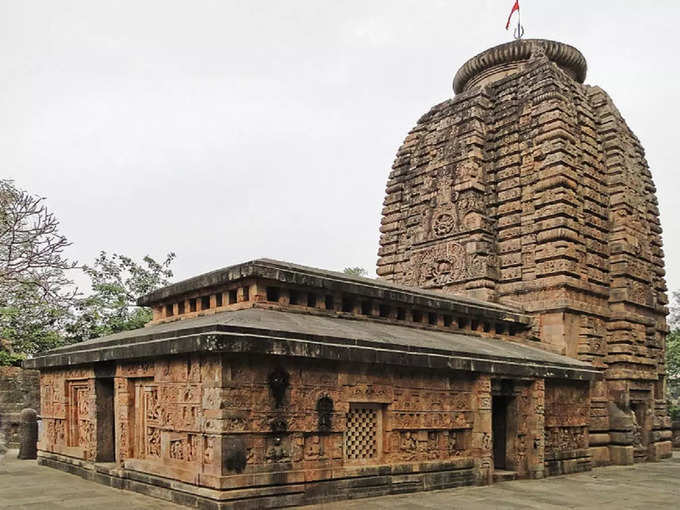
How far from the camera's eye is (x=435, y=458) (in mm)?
11070

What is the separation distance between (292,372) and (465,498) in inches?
141

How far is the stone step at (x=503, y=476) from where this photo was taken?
1202 centimetres

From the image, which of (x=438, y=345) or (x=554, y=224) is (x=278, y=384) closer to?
(x=438, y=345)

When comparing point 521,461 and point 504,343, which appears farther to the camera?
point 504,343

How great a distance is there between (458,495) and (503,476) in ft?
7.20

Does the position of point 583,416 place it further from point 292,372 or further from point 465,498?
point 292,372

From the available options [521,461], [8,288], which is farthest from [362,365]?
[8,288]

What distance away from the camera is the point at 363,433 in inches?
404

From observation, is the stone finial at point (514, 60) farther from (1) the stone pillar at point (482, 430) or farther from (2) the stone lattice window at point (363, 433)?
(2) the stone lattice window at point (363, 433)

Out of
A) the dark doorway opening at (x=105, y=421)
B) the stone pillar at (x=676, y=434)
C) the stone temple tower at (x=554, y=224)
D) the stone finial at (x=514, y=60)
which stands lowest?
the stone pillar at (x=676, y=434)

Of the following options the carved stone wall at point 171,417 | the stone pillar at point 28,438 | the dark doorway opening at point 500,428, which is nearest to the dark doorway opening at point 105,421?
the carved stone wall at point 171,417

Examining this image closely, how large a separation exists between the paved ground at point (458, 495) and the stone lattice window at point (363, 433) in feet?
2.49

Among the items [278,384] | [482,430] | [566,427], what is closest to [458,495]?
[482,430]

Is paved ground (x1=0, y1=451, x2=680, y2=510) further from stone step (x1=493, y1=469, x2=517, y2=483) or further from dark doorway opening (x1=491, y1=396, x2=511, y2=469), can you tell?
dark doorway opening (x1=491, y1=396, x2=511, y2=469)
